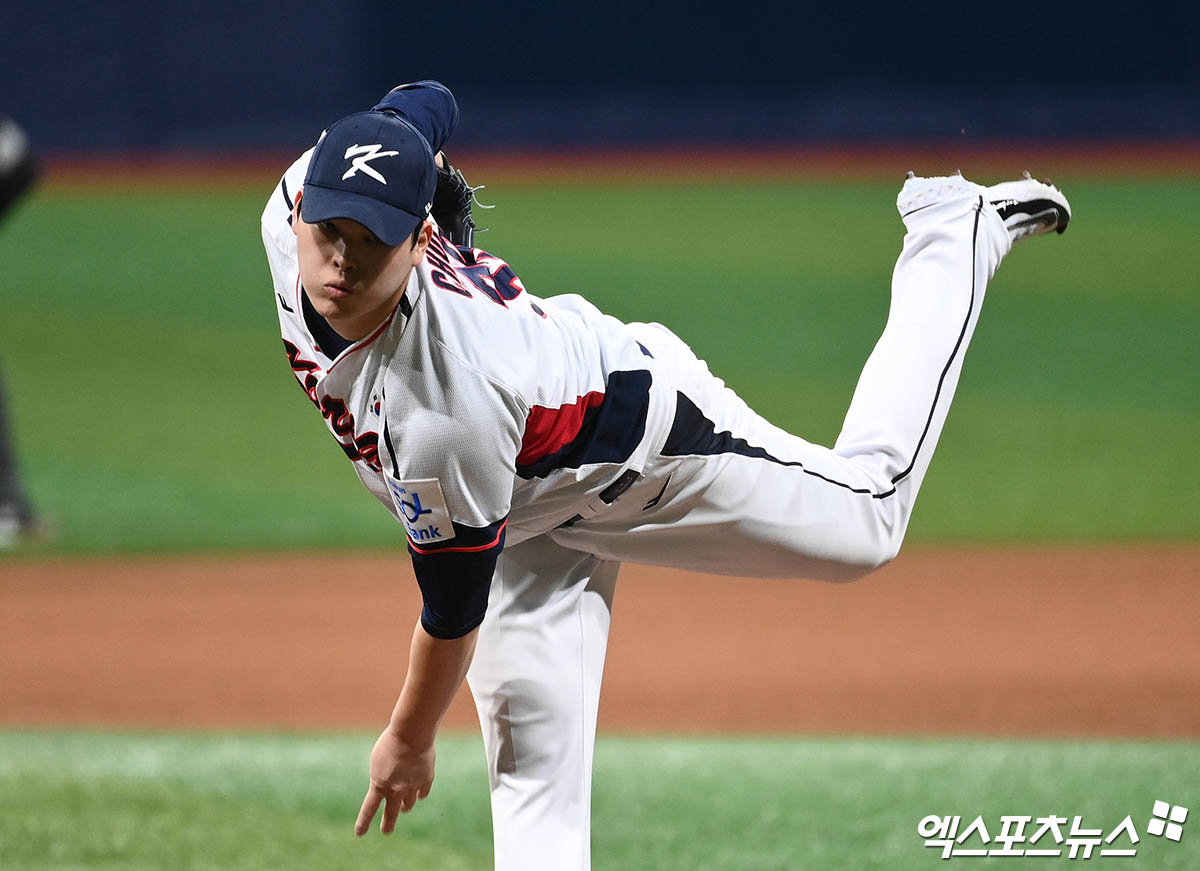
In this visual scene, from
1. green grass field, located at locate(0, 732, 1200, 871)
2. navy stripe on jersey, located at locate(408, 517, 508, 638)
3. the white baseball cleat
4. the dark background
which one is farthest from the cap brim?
the dark background

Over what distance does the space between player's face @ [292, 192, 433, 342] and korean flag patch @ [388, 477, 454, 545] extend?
0.88 ft

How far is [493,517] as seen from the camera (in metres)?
2.49

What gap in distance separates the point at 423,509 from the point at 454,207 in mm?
802

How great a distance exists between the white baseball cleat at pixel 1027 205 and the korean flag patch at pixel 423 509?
167 cm

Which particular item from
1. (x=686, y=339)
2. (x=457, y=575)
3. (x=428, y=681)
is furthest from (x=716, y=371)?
(x=457, y=575)

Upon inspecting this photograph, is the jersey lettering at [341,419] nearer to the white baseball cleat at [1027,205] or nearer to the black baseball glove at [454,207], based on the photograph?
the black baseball glove at [454,207]

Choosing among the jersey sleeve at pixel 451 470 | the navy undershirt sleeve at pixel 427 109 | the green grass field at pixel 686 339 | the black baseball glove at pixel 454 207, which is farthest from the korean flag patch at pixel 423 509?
the green grass field at pixel 686 339

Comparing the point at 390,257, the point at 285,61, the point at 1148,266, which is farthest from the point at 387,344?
the point at 285,61

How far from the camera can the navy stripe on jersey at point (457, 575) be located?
2494 mm

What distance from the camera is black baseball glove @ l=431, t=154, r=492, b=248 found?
298cm

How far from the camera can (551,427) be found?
2.58 meters

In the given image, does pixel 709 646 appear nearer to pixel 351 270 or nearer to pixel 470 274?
pixel 470 274

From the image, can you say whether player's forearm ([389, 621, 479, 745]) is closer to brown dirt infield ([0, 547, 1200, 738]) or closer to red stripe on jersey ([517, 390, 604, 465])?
red stripe on jersey ([517, 390, 604, 465])

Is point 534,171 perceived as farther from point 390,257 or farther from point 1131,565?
point 390,257
